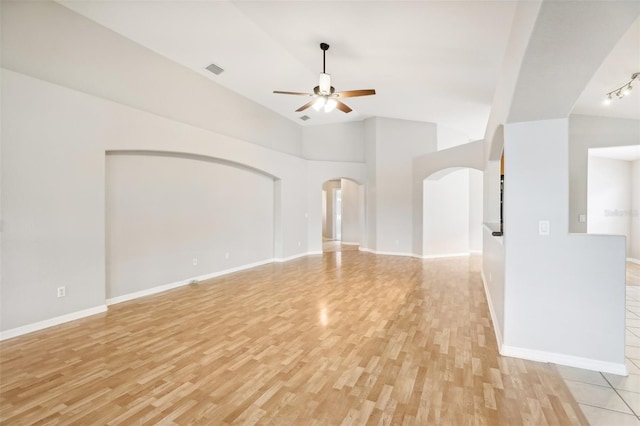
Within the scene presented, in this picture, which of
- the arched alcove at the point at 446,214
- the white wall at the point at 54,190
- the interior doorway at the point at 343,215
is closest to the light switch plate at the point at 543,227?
the white wall at the point at 54,190

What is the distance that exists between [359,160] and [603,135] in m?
5.47

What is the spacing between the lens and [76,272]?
12.1ft

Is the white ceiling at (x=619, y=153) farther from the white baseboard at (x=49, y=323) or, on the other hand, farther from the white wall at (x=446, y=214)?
the white baseboard at (x=49, y=323)

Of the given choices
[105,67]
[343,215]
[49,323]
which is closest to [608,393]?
[49,323]

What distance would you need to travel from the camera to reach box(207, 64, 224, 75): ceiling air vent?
203 inches

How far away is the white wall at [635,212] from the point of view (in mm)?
6699

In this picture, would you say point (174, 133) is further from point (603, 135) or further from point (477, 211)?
point (477, 211)

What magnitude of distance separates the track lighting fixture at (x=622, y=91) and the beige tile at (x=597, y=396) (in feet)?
12.2

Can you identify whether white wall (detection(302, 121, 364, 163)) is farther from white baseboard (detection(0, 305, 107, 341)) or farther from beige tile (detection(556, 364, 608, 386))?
beige tile (detection(556, 364, 608, 386))

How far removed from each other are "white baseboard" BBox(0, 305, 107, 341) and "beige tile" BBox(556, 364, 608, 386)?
5.09 metres

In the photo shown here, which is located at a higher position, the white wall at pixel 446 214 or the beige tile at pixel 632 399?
the white wall at pixel 446 214

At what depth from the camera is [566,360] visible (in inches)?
99.6

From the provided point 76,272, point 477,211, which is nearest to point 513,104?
point 76,272

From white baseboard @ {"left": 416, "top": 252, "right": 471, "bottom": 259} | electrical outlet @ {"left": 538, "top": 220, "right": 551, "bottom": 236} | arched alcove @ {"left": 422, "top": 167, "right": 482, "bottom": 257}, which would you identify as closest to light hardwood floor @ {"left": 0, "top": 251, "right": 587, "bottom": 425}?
electrical outlet @ {"left": 538, "top": 220, "right": 551, "bottom": 236}
